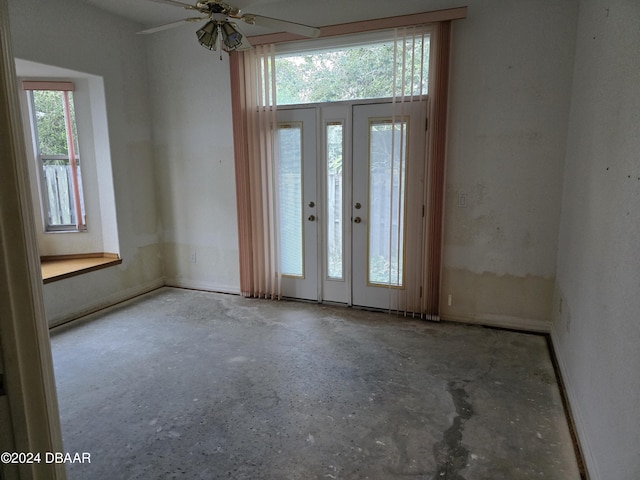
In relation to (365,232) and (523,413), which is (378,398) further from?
(365,232)

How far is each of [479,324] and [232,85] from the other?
3.40m

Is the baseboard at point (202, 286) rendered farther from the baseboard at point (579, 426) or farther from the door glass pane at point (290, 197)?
the baseboard at point (579, 426)

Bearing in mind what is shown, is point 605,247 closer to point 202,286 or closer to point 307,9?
point 307,9

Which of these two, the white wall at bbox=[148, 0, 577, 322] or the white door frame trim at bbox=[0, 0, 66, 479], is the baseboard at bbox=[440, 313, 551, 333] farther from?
the white door frame trim at bbox=[0, 0, 66, 479]

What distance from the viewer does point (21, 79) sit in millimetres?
3885

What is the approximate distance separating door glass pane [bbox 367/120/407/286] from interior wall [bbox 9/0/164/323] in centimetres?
267

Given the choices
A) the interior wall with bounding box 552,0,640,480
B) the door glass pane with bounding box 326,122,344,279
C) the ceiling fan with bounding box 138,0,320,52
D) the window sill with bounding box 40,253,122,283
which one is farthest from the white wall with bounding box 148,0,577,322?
the window sill with bounding box 40,253,122,283

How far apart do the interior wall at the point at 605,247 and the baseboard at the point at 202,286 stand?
3.31 m

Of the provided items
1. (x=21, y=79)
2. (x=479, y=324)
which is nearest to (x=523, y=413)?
(x=479, y=324)

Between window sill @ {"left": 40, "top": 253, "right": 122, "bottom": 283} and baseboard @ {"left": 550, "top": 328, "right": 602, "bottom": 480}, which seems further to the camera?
window sill @ {"left": 40, "top": 253, "right": 122, "bottom": 283}

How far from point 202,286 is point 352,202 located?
7.15ft

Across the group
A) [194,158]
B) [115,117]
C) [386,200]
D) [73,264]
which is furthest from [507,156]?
[73,264]

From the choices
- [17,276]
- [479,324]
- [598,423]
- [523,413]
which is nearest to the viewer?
[17,276]

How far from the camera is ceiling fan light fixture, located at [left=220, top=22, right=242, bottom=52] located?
95.1 inches
